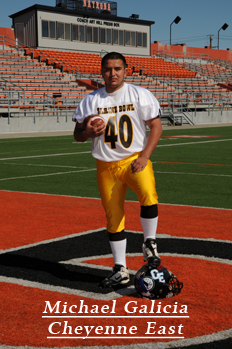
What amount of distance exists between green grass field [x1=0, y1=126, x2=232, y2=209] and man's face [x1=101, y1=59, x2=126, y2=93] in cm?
401

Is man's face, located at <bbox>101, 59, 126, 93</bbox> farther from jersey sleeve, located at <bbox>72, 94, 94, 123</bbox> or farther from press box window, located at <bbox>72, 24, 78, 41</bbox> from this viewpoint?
press box window, located at <bbox>72, 24, 78, 41</bbox>

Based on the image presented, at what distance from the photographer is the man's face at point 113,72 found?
13.6 feet

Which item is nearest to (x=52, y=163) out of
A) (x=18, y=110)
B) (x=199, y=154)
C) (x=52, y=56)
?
(x=199, y=154)

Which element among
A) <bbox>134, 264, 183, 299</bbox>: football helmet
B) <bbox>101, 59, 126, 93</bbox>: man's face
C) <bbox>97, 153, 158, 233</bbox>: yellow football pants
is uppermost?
<bbox>101, 59, 126, 93</bbox>: man's face

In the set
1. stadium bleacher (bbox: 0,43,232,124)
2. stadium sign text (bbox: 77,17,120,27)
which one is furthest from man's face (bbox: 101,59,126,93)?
stadium sign text (bbox: 77,17,120,27)

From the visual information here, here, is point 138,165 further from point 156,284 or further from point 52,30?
point 52,30

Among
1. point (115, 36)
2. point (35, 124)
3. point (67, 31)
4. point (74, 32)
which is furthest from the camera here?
point (115, 36)

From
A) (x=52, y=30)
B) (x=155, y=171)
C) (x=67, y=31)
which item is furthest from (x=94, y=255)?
(x=67, y=31)

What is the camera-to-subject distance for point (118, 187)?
13.8 feet

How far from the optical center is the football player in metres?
4.13

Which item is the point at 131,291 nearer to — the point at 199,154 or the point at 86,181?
the point at 86,181

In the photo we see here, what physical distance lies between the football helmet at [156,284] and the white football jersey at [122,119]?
977mm

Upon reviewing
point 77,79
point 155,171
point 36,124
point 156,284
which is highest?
point 77,79

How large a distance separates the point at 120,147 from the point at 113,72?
62 centimetres
